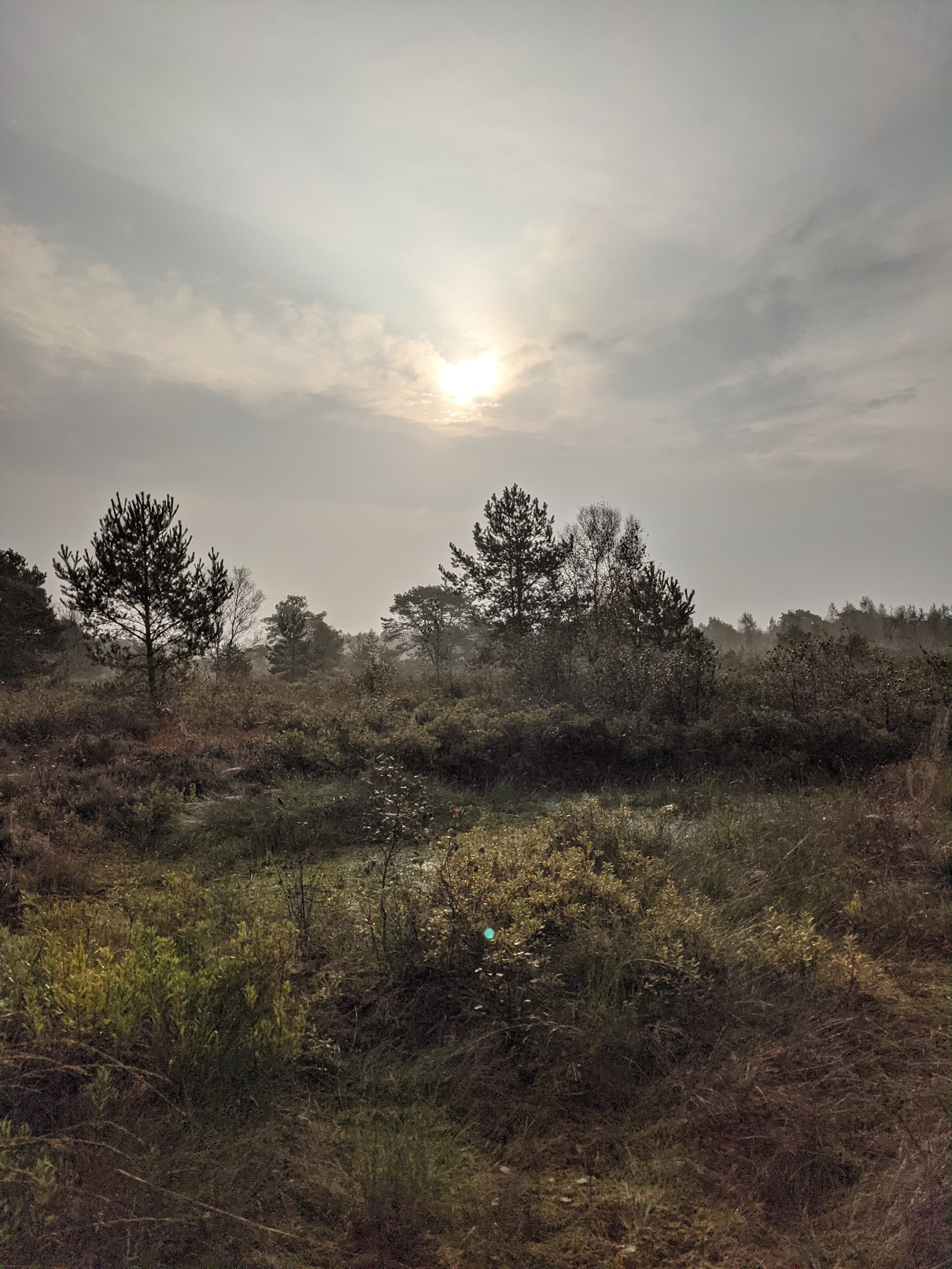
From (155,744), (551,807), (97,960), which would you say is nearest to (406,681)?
Answer: (155,744)

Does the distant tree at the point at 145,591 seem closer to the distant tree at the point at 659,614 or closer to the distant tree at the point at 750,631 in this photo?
the distant tree at the point at 659,614

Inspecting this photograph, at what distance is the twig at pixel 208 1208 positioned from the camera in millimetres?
2559

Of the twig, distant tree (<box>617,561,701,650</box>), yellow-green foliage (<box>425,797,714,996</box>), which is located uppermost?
distant tree (<box>617,561,701,650</box>)

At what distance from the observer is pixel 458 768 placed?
433 inches

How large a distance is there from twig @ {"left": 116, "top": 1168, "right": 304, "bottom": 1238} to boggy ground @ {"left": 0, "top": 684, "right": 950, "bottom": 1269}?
0.01 metres

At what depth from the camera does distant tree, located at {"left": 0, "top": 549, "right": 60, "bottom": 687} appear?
23938 mm

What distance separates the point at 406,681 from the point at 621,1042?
56.4 feet

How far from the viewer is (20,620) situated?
24188 mm

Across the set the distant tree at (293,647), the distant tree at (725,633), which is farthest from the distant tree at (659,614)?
the distant tree at (725,633)

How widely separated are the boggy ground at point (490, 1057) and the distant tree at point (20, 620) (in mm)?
21029

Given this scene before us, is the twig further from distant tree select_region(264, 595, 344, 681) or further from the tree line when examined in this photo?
distant tree select_region(264, 595, 344, 681)

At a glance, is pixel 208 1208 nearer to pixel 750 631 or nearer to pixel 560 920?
pixel 560 920

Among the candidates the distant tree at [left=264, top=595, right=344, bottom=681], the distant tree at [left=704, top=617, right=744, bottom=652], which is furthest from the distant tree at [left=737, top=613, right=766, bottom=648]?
the distant tree at [left=264, top=595, right=344, bottom=681]

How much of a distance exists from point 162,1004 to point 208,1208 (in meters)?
1.12
